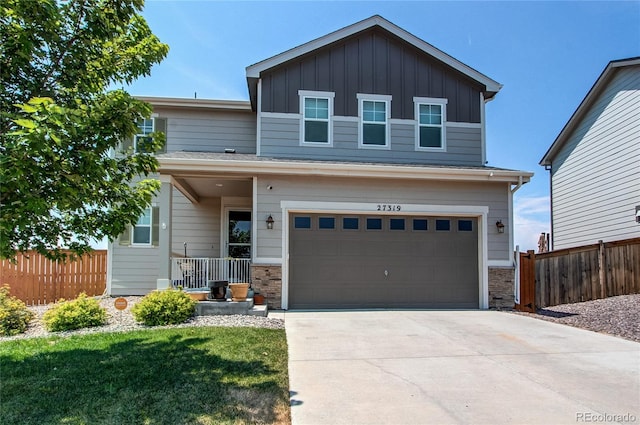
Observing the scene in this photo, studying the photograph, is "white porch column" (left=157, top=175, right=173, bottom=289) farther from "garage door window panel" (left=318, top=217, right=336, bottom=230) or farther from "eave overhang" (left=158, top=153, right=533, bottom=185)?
"garage door window panel" (left=318, top=217, right=336, bottom=230)

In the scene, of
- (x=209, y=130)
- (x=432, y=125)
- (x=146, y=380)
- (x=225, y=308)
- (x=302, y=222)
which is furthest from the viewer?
(x=209, y=130)

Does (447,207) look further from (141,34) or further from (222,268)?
(141,34)

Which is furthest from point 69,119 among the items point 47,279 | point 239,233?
point 47,279

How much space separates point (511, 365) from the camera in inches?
220

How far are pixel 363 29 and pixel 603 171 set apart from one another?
32.4 feet

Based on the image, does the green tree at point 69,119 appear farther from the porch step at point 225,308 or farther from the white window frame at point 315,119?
the white window frame at point 315,119

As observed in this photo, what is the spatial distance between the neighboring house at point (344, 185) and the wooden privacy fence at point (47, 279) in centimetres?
62

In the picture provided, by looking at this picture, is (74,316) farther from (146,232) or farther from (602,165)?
(602,165)

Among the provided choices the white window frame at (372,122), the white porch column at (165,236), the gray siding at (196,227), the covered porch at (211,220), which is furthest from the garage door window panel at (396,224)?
the gray siding at (196,227)

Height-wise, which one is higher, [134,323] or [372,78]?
[372,78]

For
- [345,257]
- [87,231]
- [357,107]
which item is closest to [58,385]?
[87,231]

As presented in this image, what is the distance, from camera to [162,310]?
791cm

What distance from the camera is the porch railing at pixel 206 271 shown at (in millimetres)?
10359

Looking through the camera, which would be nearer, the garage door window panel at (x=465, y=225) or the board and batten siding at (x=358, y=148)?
the garage door window panel at (x=465, y=225)
